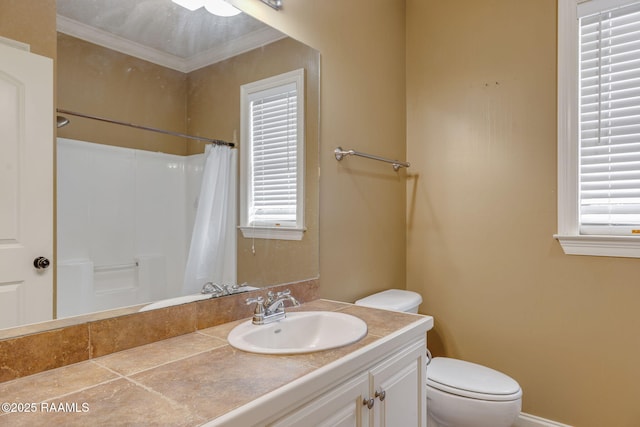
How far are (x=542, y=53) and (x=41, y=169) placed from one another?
2216 mm

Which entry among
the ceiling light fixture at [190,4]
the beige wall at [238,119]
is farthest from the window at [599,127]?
the ceiling light fixture at [190,4]

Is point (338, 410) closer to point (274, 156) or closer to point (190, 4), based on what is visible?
point (274, 156)

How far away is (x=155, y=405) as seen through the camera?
2.43ft

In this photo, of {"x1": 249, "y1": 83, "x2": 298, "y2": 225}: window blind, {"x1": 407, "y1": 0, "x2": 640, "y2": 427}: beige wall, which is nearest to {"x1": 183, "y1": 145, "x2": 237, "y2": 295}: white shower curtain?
{"x1": 249, "y1": 83, "x2": 298, "y2": 225}: window blind

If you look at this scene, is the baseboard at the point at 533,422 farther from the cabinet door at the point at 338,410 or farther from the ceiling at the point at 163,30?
the ceiling at the point at 163,30

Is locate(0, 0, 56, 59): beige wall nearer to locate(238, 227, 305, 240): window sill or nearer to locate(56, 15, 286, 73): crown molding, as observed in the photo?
locate(56, 15, 286, 73): crown molding

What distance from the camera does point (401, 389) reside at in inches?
49.6

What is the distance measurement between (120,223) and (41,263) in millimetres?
208

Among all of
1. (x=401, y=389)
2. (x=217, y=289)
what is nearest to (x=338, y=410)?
(x=401, y=389)

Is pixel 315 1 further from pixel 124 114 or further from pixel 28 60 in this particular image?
pixel 28 60

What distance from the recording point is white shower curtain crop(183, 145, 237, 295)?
1.29 m

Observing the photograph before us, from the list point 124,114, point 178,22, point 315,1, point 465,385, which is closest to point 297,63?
point 315,1

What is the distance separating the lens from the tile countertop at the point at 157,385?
0.71 metres

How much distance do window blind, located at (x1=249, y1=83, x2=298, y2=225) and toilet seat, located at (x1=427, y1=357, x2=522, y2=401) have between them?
98 cm
